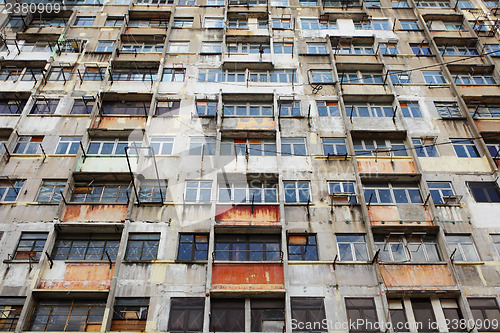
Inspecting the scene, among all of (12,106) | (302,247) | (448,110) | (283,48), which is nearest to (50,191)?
(12,106)

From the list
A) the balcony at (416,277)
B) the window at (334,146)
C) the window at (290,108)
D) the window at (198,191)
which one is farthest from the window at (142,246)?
the window at (290,108)

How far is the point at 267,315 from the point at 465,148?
49.2ft

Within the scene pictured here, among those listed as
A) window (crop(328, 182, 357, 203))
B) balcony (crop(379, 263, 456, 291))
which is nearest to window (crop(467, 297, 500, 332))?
balcony (crop(379, 263, 456, 291))

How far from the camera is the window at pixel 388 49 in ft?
101

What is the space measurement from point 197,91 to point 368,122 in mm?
10801

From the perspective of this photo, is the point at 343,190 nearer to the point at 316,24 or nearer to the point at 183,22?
the point at 316,24

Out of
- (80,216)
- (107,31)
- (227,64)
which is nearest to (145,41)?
(107,31)

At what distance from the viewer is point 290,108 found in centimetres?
2667

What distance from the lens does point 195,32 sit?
31828 millimetres

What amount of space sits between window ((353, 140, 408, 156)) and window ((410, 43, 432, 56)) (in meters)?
9.49

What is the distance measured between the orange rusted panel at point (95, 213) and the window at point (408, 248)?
12.8m

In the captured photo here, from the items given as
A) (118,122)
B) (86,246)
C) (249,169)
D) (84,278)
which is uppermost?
(118,122)

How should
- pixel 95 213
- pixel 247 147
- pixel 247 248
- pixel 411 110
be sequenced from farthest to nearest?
1. pixel 411 110
2. pixel 247 147
3. pixel 95 213
4. pixel 247 248

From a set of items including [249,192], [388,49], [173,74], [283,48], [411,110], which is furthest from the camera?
[388,49]
